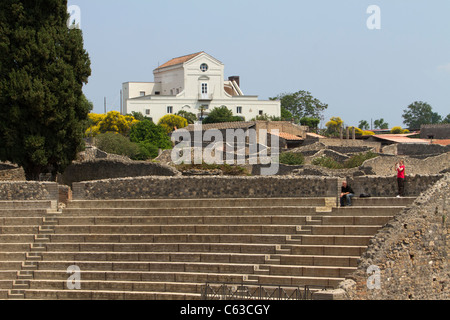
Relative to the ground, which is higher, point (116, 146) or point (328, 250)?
point (116, 146)

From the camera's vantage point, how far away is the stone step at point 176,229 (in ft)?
71.8

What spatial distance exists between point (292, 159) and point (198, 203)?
787 inches

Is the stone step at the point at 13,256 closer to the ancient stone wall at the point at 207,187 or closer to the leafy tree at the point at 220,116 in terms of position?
the ancient stone wall at the point at 207,187

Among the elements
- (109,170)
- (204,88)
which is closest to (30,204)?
(109,170)

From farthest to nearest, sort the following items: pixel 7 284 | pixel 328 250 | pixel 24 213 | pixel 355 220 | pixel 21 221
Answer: pixel 24 213, pixel 21 221, pixel 7 284, pixel 355 220, pixel 328 250

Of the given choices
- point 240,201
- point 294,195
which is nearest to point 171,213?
point 240,201

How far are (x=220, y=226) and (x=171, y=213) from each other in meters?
2.29

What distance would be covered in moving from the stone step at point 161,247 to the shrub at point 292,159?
21444 mm

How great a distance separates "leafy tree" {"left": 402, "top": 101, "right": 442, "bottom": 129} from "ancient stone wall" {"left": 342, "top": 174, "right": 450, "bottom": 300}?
11523cm

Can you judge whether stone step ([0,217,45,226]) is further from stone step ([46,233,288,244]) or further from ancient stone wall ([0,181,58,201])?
ancient stone wall ([0,181,58,201])

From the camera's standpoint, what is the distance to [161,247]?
73.0 ft

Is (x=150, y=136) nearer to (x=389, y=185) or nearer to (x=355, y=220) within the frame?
(x=389, y=185)

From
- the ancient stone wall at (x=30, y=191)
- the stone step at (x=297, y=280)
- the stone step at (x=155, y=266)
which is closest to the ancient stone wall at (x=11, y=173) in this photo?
the ancient stone wall at (x=30, y=191)

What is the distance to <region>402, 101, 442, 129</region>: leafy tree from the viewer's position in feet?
447
